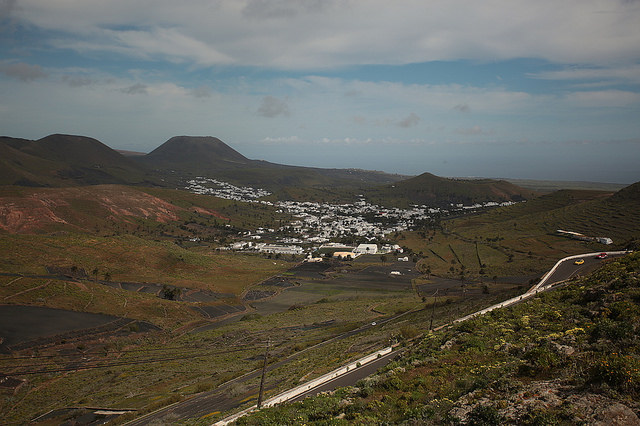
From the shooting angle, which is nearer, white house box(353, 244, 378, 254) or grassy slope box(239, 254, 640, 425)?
grassy slope box(239, 254, 640, 425)

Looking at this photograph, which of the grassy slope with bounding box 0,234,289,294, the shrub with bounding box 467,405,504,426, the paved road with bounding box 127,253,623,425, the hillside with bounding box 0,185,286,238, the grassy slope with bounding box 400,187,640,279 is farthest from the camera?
the hillside with bounding box 0,185,286,238

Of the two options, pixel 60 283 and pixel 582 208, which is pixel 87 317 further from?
pixel 582 208

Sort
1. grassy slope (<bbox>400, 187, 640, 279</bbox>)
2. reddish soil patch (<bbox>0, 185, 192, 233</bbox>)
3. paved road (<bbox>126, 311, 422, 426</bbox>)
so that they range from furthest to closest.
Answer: reddish soil patch (<bbox>0, 185, 192, 233</bbox>)
grassy slope (<bbox>400, 187, 640, 279</bbox>)
paved road (<bbox>126, 311, 422, 426</bbox>)

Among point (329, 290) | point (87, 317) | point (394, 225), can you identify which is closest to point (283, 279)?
point (329, 290)

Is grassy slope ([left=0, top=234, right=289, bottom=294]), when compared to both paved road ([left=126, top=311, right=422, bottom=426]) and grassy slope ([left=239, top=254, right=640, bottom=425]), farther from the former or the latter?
grassy slope ([left=239, top=254, right=640, bottom=425])

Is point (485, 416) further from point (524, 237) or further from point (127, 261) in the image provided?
point (524, 237)

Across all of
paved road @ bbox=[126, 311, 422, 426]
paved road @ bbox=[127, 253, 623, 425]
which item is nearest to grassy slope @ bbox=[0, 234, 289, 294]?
paved road @ bbox=[126, 311, 422, 426]

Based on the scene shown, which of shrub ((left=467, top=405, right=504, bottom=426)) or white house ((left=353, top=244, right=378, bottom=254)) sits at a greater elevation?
shrub ((left=467, top=405, right=504, bottom=426))

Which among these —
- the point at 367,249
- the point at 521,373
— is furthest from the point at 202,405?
the point at 367,249
